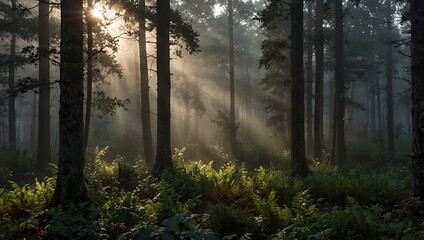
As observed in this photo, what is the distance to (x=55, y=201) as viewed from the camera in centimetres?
788

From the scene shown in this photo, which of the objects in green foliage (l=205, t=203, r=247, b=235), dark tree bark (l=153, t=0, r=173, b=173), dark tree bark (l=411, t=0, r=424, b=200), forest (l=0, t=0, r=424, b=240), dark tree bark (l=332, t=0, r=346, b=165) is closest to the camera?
forest (l=0, t=0, r=424, b=240)

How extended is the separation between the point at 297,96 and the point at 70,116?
7968 mm

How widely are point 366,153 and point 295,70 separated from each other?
16.1 meters

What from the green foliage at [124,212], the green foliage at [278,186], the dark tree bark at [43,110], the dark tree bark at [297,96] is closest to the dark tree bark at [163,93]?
the green foliage at [278,186]

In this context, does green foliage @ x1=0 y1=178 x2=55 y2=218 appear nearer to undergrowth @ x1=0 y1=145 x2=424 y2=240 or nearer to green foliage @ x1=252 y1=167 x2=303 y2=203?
undergrowth @ x1=0 y1=145 x2=424 y2=240

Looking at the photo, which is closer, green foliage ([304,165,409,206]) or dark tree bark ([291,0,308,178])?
green foliage ([304,165,409,206])

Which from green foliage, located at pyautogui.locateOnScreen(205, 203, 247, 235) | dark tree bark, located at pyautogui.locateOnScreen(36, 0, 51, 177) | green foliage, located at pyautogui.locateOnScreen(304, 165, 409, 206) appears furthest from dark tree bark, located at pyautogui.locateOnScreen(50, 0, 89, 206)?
dark tree bark, located at pyautogui.locateOnScreen(36, 0, 51, 177)

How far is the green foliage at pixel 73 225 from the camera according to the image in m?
6.29

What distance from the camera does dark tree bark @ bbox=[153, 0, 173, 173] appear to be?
1294 centimetres

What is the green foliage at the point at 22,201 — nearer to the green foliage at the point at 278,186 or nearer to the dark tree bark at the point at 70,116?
the dark tree bark at the point at 70,116

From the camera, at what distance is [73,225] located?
6.58 metres

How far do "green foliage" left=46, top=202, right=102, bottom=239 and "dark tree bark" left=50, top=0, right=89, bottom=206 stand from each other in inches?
31.8

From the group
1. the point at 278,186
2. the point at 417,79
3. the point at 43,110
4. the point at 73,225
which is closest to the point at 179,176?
the point at 278,186

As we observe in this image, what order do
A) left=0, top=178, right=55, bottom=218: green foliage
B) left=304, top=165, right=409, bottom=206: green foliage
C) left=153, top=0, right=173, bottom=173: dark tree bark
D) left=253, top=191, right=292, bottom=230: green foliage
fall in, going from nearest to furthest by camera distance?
left=253, top=191, right=292, bottom=230: green foliage
left=0, top=178, right=55, bottom=218: green foliage
left=304, top=165, right=409, bottom=206: green foliage
left=153, top=0, right=173, bottom=173: dark tree bark
